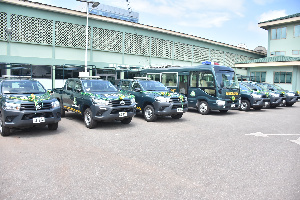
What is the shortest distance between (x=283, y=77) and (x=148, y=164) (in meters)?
29.1

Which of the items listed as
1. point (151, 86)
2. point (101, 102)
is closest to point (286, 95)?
point (151, 86)

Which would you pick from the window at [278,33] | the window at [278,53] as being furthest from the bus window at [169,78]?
the window at [278,33]

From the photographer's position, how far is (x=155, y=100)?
33.4 feet

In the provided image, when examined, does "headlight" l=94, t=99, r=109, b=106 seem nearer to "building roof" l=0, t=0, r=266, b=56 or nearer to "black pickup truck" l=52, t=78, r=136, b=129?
"black pickup truck" l=52, t=78, r=136, b=129

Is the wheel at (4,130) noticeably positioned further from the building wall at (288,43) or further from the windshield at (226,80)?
the building wall at (288,43)

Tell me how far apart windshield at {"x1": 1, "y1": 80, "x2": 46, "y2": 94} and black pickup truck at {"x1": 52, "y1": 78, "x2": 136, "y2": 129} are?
4.61 feet

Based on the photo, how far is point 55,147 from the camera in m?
6.16

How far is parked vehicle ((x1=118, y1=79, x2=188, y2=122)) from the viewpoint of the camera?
1013cm

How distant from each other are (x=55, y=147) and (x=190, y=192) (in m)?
3.81

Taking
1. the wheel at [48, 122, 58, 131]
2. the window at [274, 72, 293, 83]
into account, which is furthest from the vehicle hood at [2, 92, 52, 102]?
the window at [274, 72, 293, 83]

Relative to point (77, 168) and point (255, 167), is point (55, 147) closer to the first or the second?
point (77, 168)

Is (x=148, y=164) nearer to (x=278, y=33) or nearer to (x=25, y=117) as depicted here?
(x=25, y=117)

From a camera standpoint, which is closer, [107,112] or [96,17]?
[107,112]

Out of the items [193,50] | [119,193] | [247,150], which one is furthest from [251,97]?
[193,50]
